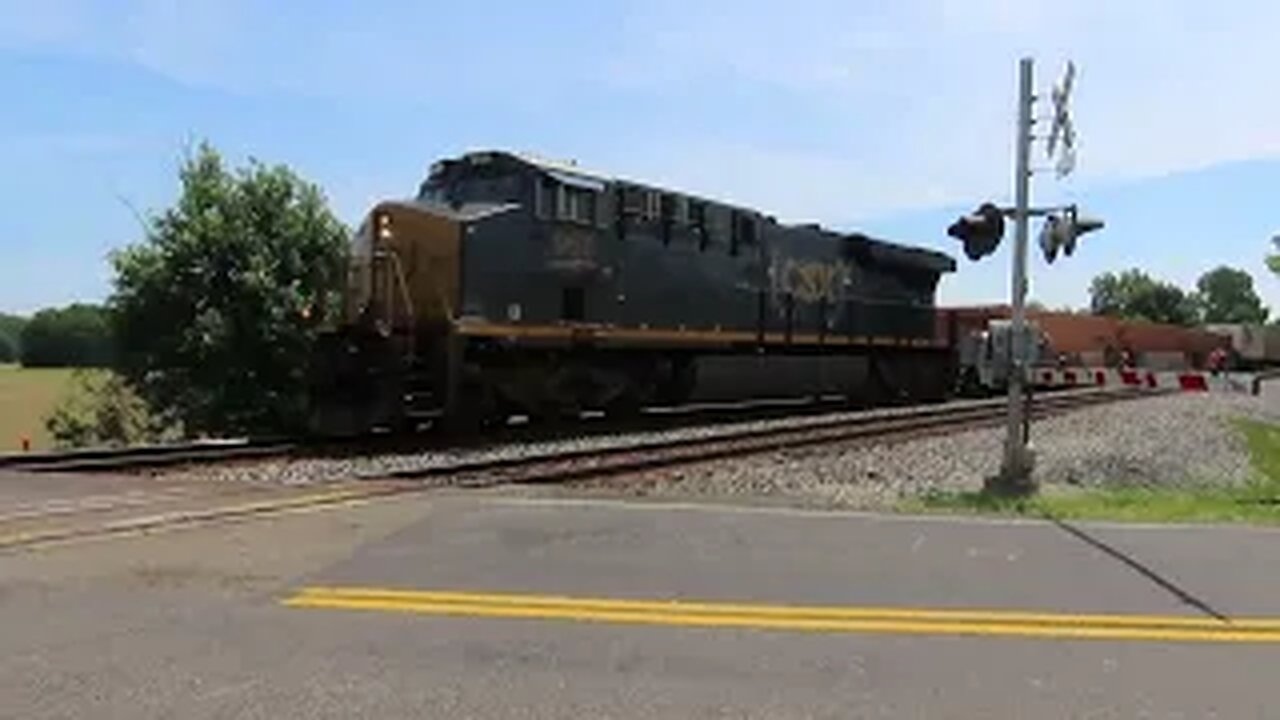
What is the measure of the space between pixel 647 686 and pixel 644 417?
18805 mm

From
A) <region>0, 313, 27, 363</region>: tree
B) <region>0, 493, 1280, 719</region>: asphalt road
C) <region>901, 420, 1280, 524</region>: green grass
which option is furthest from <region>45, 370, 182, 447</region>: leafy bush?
<region>0, 313, 27, 363</region>: tree

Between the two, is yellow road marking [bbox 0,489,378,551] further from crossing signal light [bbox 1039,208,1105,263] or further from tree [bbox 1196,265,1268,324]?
tree [bbox 1196,265,1268,324]

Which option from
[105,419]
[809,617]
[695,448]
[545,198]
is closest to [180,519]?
[809,617]

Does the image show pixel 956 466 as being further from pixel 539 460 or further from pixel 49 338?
pixel 49 338

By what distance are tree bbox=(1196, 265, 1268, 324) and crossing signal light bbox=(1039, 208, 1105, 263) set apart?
17286 cm

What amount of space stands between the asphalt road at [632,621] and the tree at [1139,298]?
147 metres

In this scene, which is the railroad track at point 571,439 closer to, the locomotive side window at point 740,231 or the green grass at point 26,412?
the locomotive side window at point 740,231

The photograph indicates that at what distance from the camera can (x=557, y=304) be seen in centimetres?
2225

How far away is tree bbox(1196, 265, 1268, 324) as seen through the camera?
181875 millimetres

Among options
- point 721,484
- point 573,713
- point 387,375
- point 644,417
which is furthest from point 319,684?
point 644,417

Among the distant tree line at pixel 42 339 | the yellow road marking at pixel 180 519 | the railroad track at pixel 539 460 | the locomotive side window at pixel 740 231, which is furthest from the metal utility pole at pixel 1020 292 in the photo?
the distant tree line at pixel 42 339

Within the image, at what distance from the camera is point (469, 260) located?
67.2ft

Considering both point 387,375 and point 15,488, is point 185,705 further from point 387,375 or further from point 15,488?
point 387,375

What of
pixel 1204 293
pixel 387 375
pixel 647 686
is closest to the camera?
pixel 647 686
